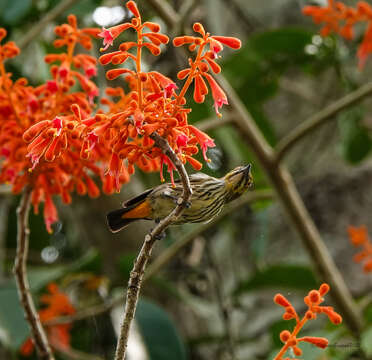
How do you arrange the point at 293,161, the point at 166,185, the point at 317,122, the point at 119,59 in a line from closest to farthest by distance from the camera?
the point at 119,59, the point at 166,185, the point at 317,122, the point at 293,161

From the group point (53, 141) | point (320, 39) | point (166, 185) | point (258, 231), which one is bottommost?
point (258, 231)

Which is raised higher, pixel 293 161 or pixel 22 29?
pixel 22 29

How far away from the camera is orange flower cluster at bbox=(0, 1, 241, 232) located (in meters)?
1.32

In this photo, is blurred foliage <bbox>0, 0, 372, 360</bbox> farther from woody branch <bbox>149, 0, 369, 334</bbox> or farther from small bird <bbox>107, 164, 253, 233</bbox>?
small bird <bbox>107, 164, 253, 233</bbox>

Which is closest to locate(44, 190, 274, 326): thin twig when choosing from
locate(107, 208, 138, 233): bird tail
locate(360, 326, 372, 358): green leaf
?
locate(360, 326, 372, 358): green leaf

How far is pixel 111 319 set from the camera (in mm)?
3449

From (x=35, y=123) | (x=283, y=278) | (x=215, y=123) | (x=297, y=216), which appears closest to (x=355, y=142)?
(x=283, y=278)

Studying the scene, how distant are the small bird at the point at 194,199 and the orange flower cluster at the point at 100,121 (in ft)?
0.24

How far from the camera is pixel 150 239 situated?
124 cm

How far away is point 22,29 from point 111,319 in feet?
6.19

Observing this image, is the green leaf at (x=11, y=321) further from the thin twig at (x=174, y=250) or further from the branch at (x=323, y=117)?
the branch at (x=323, y=117)

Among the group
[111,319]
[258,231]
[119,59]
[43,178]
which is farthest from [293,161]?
[119,59]

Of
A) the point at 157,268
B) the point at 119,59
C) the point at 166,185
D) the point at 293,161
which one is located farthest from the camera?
the point at 293,161

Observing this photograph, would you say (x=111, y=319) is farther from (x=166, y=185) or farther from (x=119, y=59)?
(x=119, y=59)
